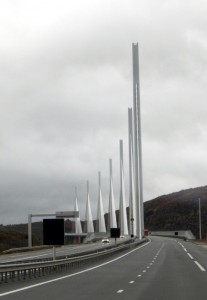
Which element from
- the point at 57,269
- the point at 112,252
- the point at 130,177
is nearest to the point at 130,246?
the point at 112,252

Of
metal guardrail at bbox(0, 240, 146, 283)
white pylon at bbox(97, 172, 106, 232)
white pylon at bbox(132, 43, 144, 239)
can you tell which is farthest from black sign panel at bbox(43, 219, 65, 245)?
white pylon at bbox(97, 172, 106, 232)

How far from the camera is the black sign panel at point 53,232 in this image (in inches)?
1476

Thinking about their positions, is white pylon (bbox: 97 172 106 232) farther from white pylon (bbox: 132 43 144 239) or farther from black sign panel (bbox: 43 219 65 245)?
black sign panel (bbox: 43 219 65 245)

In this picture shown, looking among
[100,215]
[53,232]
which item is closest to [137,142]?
[100,215]

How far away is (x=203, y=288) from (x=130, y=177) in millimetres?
95964

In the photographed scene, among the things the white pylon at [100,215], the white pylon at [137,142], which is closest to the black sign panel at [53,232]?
the white pylon at [137,142]

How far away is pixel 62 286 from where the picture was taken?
25.4m

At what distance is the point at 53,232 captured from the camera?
37.8m

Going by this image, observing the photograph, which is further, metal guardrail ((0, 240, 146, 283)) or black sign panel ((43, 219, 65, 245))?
black sign panel ((43, 219, 65, 245))

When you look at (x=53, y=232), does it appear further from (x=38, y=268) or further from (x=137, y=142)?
(x=137, y=142)

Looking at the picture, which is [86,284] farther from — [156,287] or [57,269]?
[57,269]

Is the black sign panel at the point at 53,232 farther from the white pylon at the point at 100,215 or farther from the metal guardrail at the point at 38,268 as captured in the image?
the white pylon at the point at 100,215

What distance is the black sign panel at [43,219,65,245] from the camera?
37500 mm

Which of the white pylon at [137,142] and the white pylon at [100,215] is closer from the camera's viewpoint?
the white pylon at [137,142]
